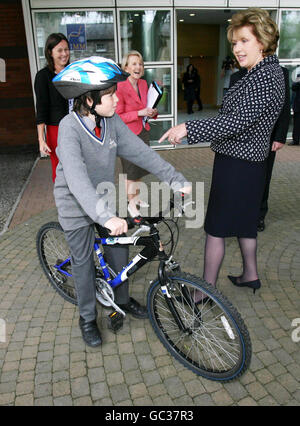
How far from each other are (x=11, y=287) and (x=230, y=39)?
294cm

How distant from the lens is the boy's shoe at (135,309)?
307cm

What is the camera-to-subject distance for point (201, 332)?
A: 105 inches

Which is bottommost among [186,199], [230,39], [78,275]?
[78,275]

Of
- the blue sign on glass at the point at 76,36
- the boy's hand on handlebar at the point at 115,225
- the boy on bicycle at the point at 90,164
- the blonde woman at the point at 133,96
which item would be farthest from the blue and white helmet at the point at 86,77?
the blue sign on glass at the point at 76,36

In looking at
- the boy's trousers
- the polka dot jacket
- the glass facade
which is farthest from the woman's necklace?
the glass facade

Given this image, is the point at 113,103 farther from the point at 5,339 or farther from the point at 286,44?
the point at 286,44

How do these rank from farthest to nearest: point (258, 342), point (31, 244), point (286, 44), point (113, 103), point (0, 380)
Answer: point (286, 44), point (31, 244), point (258, 342), point (0, 380), point (113, 103)

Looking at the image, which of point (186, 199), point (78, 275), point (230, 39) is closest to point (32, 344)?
point (78, 275)

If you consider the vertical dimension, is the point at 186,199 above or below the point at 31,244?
above

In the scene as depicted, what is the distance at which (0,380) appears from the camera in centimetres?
253

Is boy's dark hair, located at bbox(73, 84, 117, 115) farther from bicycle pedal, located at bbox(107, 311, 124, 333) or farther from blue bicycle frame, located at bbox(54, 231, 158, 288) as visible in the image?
bicycle pedal, located at bbox(107, 311, 124, 333)

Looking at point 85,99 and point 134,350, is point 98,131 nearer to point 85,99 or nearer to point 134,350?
point 85,99

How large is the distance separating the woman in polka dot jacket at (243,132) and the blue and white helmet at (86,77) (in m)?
0.52

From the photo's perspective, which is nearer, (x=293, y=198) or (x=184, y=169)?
(x=293, y=198)
